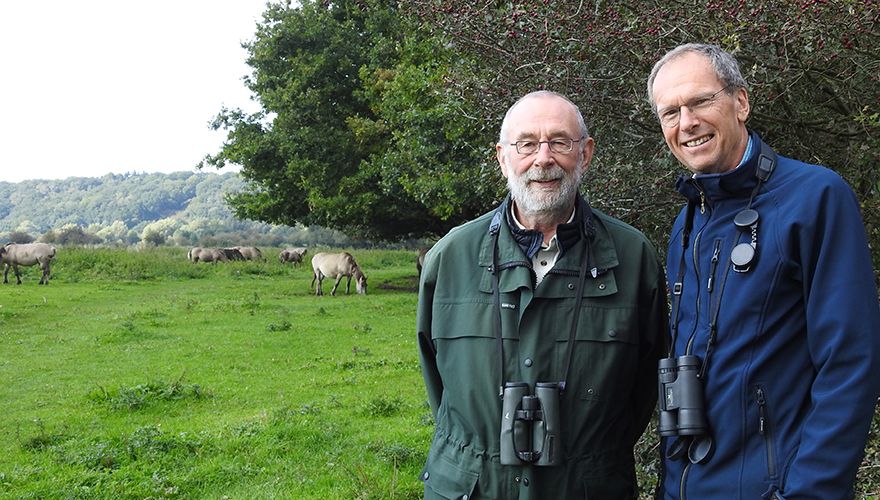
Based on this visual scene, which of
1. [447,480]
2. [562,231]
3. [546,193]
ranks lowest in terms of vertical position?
[447,480]

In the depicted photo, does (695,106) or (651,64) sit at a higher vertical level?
(651,64)

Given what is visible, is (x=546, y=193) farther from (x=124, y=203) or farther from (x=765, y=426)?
(x=124, y=203)

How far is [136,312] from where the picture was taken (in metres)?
19.0

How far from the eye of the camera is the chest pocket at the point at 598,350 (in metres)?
2.89

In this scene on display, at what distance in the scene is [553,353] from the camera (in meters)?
2.89

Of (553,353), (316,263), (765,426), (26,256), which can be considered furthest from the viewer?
(26,256)

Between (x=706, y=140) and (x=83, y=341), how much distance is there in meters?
14.6

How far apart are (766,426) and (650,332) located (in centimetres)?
79

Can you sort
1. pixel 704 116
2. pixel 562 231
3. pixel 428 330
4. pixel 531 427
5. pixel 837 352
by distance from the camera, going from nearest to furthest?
pixel 837 352
pixel 704 116
pixel 531 427
pixel 562 231
pixel 428 330

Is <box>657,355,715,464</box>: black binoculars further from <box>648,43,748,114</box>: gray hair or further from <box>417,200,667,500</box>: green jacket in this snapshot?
<box>648,43,748,114</box>: gray hair

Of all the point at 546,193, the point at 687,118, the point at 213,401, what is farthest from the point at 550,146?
the point at 213,401

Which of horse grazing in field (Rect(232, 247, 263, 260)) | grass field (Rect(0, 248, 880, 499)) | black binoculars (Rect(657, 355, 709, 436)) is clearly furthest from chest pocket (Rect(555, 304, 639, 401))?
horse grazing in field (Rect(232, 247, 263, 260))

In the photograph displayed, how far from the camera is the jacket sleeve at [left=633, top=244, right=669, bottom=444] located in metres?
3.06

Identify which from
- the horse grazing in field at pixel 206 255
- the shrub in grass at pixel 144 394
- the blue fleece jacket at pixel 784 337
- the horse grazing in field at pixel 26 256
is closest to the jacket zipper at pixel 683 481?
the blue fleece jacket at pixel 784 337
